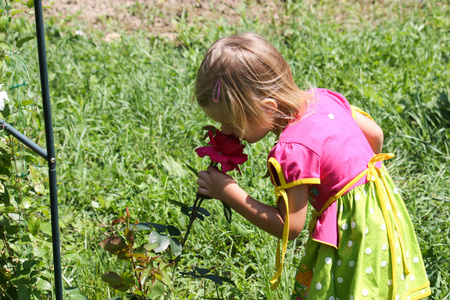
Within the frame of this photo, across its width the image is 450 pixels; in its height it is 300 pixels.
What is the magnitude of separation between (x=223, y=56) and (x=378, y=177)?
25.4 inches

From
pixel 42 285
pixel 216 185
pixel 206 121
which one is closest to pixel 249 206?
pixel 216 185

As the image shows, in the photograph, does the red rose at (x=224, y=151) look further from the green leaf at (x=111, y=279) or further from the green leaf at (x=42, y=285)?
the green leaf at (x=42, y=285)

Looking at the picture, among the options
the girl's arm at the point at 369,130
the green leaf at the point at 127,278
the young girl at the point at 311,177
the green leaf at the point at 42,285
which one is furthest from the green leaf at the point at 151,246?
the girl's arm at the point at 369,130

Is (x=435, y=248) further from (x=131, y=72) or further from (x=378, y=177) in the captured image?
(x=131, y=72)

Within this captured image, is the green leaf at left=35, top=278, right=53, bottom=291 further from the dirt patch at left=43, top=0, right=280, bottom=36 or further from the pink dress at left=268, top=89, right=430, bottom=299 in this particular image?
the dirt patch at left=43, top=0, right=280, bottom=36

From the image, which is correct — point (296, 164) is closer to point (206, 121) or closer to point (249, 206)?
point (249, 206)

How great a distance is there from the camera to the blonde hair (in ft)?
5.20

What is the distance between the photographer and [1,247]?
1753mm

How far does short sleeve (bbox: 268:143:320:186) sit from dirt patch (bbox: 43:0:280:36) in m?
3.08

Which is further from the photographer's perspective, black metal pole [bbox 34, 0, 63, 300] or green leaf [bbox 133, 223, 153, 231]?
green leaf [bbox 133, 223, 153, 231]

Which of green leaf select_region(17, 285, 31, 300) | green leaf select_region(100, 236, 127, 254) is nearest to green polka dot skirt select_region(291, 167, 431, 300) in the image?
green leaf select_region(100, 236, 127, 254)

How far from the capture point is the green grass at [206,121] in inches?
95.0

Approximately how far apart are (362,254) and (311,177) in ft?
1.02

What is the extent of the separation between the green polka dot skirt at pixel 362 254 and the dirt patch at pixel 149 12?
3067mm
